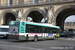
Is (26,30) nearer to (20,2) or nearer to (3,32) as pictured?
(3,32)

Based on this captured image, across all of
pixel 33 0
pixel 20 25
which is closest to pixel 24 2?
pixel 33 0

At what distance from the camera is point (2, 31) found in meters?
20.4

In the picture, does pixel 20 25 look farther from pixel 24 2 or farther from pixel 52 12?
pixel 24 2

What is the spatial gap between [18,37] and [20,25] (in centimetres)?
142

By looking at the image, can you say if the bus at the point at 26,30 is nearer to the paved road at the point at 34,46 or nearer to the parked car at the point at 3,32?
the paved road at the point at 34,46

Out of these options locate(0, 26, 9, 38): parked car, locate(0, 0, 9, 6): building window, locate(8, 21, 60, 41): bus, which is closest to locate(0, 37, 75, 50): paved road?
locate(8, 21, 60, 41): bus

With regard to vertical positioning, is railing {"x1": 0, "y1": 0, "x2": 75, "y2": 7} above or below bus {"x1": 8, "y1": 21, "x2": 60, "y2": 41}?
above

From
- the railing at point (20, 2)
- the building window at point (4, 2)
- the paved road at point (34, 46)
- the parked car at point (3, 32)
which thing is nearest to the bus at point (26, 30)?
the paved road at point (34, 46)

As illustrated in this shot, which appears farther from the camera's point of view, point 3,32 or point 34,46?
point 3,32

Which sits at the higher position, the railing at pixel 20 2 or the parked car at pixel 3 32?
the railing at pixel 20 2

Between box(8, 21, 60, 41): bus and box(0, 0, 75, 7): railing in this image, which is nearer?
box(8, 21, 60, 41): bus

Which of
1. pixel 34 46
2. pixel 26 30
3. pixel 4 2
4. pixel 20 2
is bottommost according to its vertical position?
pixel 34 46

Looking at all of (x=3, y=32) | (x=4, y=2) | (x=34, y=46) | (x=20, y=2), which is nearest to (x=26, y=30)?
(x=34, y=46)

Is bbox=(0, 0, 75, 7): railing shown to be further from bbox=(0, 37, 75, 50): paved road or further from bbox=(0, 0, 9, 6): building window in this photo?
bbox=(0, 37, 75, 50): paved road
